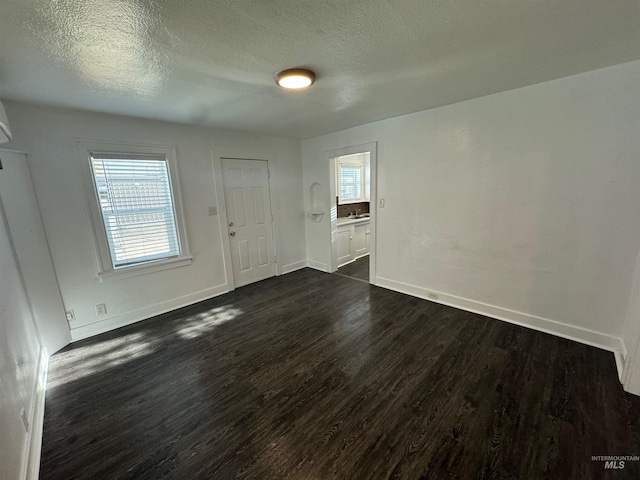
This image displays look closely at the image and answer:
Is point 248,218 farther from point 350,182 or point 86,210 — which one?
point 350,182

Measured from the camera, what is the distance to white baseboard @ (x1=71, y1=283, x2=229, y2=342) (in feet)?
9.16

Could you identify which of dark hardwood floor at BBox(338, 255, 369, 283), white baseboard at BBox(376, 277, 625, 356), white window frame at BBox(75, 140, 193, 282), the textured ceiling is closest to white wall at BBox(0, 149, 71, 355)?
white window frame at BBox(75, 140, 193, 282)

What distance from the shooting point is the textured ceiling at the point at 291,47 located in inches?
50.1

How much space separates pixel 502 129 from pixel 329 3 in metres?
2.21

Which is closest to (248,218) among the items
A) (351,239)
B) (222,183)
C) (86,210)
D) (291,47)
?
(222,183)

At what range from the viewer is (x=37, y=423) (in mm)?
1688

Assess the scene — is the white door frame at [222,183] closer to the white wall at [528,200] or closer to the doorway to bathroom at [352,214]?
the doorway to bathroom at [352,214]

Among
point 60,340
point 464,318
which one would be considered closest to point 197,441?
point 60,340

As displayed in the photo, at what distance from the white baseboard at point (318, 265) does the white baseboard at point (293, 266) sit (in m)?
0.11

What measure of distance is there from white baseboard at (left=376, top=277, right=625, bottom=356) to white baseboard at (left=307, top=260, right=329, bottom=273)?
1.49m

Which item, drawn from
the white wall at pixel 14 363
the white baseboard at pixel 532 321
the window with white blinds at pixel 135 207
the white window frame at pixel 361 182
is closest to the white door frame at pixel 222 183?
the window with white blinds at pixel 135 207

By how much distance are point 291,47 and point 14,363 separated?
256 centimetres

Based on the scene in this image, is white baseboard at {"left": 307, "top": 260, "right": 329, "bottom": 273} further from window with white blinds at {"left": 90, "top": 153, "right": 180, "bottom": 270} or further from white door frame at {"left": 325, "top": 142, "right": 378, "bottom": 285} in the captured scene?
window with white blinds at {"left": 90, "top": 153, "right": 180, "bottom": 270}

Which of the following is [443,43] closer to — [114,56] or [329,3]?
[329,3]
